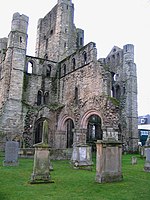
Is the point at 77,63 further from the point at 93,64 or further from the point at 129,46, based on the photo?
the point at 129,46

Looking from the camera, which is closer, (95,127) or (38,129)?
(38,129)

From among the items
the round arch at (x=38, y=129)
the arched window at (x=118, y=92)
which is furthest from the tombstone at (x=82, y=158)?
the arched window at (x=118, y=92)

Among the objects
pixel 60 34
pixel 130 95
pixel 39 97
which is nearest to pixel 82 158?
pixel 39 97

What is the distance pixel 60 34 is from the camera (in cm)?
2877

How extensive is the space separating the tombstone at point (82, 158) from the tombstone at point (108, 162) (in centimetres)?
363

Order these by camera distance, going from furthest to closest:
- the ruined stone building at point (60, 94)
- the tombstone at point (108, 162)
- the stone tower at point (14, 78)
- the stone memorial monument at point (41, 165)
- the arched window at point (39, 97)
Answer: the arched window at point (39, 97)
the stone tower at point (14, 78)
the ruined stone building at point (60, 94)
the tombstone at point (108, 162)
the stone memorial monument at point (41, 165)

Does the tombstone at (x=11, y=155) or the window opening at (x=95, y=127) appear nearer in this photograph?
the tombstone at (x=11, y=155)

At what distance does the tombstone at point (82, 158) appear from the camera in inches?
444

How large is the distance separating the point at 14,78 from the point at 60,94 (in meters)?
5.04

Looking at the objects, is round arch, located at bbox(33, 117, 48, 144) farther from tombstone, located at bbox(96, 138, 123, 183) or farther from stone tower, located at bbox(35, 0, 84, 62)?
tombstone, located at bbox(96, 138, 123, 183)

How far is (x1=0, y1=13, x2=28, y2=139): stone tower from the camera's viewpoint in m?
20.6

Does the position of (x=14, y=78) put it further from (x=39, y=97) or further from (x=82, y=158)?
(x=82, y=158)

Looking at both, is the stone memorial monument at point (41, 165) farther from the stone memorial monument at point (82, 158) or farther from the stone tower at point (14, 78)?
the stone tower at point (14, 78)

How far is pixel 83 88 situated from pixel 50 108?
408 centimetres
